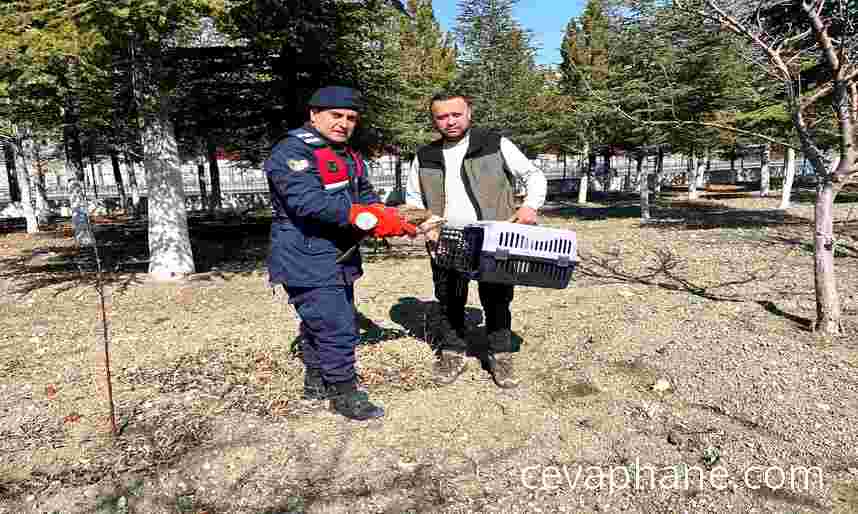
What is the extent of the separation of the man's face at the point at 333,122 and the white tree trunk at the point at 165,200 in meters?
5.26

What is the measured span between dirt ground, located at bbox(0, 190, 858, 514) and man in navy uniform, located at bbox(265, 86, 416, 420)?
0.45m

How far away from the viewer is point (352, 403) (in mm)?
3412

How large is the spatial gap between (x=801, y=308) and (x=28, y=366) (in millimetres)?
7451

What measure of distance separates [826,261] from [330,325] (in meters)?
4.20

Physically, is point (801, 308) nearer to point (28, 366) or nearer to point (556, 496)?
point (556, 496)

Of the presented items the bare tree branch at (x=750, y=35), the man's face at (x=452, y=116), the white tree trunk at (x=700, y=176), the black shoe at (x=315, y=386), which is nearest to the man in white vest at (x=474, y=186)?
the man's face at (x=452, y=116)

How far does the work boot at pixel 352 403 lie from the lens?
340 cm

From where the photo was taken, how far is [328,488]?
271 cm

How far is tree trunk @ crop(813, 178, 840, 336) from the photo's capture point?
446 centimetres

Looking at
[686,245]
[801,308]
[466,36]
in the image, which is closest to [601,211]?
[466,36]

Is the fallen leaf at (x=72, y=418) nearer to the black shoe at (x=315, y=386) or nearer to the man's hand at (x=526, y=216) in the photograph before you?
the black shoe at (x=315, y=386)

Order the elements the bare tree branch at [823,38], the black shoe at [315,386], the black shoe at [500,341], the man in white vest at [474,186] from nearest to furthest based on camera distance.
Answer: the man in white vest at [474,186] → the black shoe at [315,386] → the black shoe at [500,341] → the bare tree branch at [823,38]

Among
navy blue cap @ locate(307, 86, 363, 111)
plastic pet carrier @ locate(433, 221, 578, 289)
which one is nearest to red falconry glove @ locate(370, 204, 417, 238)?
plastic pet carrier @ locate(433, 221, 578, 289)

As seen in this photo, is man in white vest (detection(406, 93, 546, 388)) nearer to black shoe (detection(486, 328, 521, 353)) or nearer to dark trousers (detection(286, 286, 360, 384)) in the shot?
black shoe (detection(486, 328, 521, 353))
